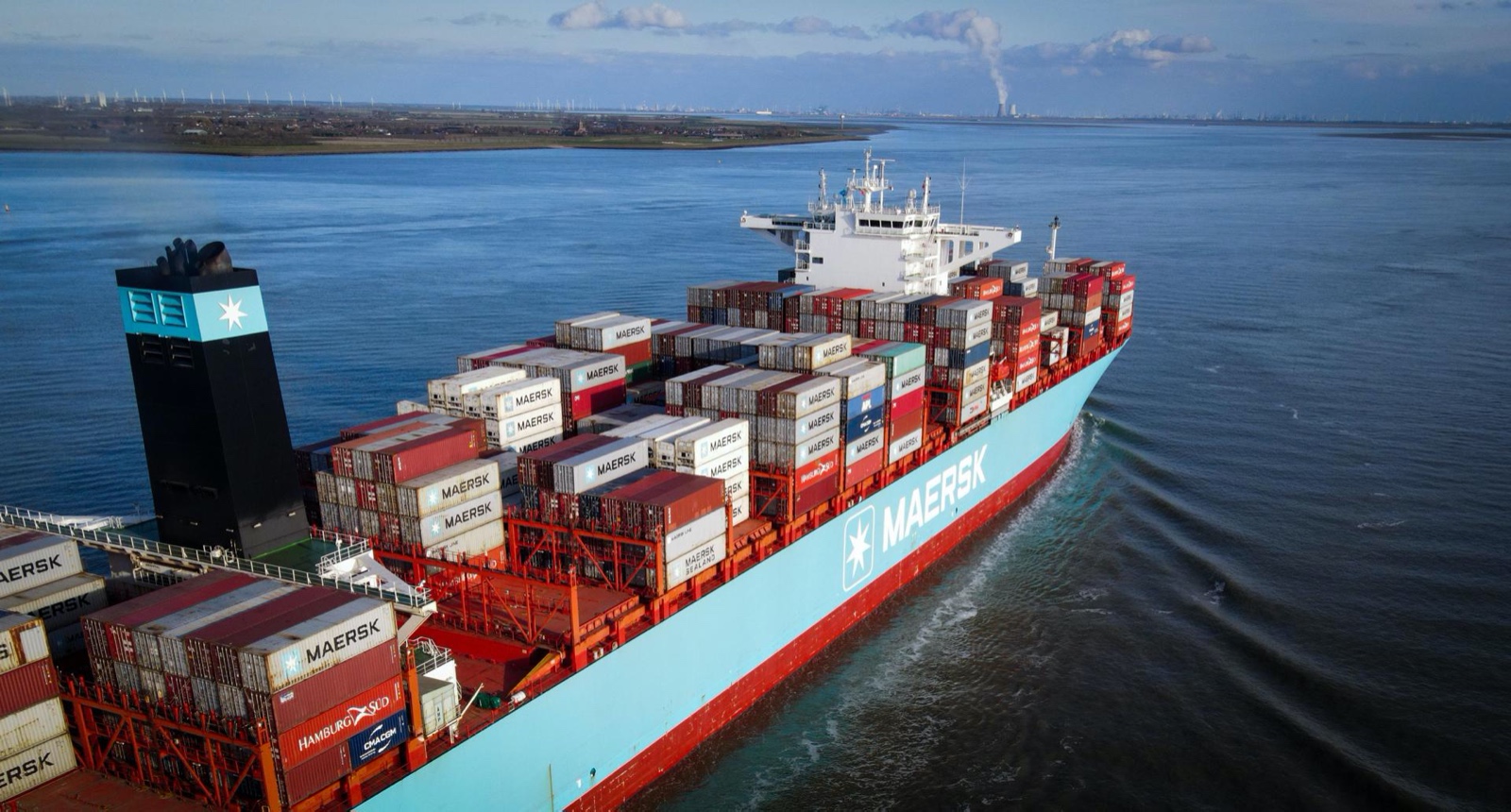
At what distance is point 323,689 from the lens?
12.2 metres

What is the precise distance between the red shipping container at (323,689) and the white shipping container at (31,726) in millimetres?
3446

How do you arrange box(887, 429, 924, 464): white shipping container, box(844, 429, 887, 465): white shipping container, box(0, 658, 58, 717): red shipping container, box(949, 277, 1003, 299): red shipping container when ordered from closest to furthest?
box(0, 658, 58, 717): red shipping container < box(844, 429, 887, 465): white shipping container < box(887, 429, 924, 464): white shipping container < box(949, 277, 1003, 299): red shipping container

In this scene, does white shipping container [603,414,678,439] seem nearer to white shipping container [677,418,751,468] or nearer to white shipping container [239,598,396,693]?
white shipping container [677,418,751,468]

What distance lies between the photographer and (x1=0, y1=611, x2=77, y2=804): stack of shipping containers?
12156 millimetres

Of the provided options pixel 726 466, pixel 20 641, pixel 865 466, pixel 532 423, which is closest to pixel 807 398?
pixel 726 466

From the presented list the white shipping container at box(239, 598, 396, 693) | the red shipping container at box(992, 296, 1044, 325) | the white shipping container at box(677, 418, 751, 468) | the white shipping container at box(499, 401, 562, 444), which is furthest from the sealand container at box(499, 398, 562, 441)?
the red shipping container at box(992, 296, 1044, 325)

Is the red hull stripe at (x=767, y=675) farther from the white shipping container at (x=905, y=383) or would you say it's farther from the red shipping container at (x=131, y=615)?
the red shipping container at (x=131, y=615)

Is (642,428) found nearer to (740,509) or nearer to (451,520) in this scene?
(740,509)

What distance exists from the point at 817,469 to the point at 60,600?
14.8 meters

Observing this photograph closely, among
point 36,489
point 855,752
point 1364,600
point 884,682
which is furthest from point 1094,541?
point 36,489

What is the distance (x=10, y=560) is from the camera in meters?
14.2

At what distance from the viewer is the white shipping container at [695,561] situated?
722 inches

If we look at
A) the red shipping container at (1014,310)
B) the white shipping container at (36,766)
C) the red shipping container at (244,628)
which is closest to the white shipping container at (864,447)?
the red shipping container at (1014,310)

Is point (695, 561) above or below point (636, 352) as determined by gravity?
below
